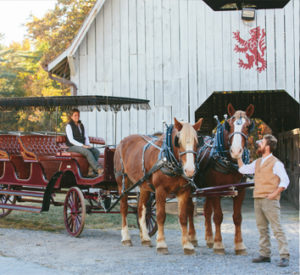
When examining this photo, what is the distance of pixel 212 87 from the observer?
1462 centimetres

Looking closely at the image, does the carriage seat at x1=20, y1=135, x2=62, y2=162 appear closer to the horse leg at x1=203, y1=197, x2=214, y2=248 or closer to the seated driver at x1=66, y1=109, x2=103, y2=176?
the seated driver at x1=66, y1=109, x2=103, y2=176

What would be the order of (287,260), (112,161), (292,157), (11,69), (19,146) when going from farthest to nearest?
(11,69), (292,157), (19,146), (112,161), (287,260)

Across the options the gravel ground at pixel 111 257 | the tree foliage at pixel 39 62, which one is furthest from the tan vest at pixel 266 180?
the tree foliage at pixel 39 62

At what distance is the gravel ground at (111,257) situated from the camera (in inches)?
277

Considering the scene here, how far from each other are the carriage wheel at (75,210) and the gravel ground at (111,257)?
19cm

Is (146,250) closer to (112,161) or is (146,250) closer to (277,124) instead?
(112,161)

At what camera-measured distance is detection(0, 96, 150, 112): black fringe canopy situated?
34.7 feet

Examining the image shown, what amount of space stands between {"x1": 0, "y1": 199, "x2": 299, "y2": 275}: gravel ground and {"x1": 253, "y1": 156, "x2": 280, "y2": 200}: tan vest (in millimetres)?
1001

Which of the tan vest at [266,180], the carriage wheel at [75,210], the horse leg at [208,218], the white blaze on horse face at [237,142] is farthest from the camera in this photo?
the carriage wheel at [75,210]

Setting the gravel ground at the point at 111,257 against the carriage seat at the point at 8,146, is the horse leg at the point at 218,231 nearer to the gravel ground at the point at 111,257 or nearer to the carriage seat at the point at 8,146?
the gravel ground at the point at 111,257

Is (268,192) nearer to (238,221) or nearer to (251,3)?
(238,221)

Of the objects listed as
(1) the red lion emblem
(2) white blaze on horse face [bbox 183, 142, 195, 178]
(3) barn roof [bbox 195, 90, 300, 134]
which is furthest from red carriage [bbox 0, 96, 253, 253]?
(3) barn roof [bbox 195, 90, 300, 134]

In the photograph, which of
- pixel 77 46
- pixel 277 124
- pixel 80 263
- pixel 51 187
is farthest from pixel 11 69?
pixel 80 263

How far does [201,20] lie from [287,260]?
29.4 ft
